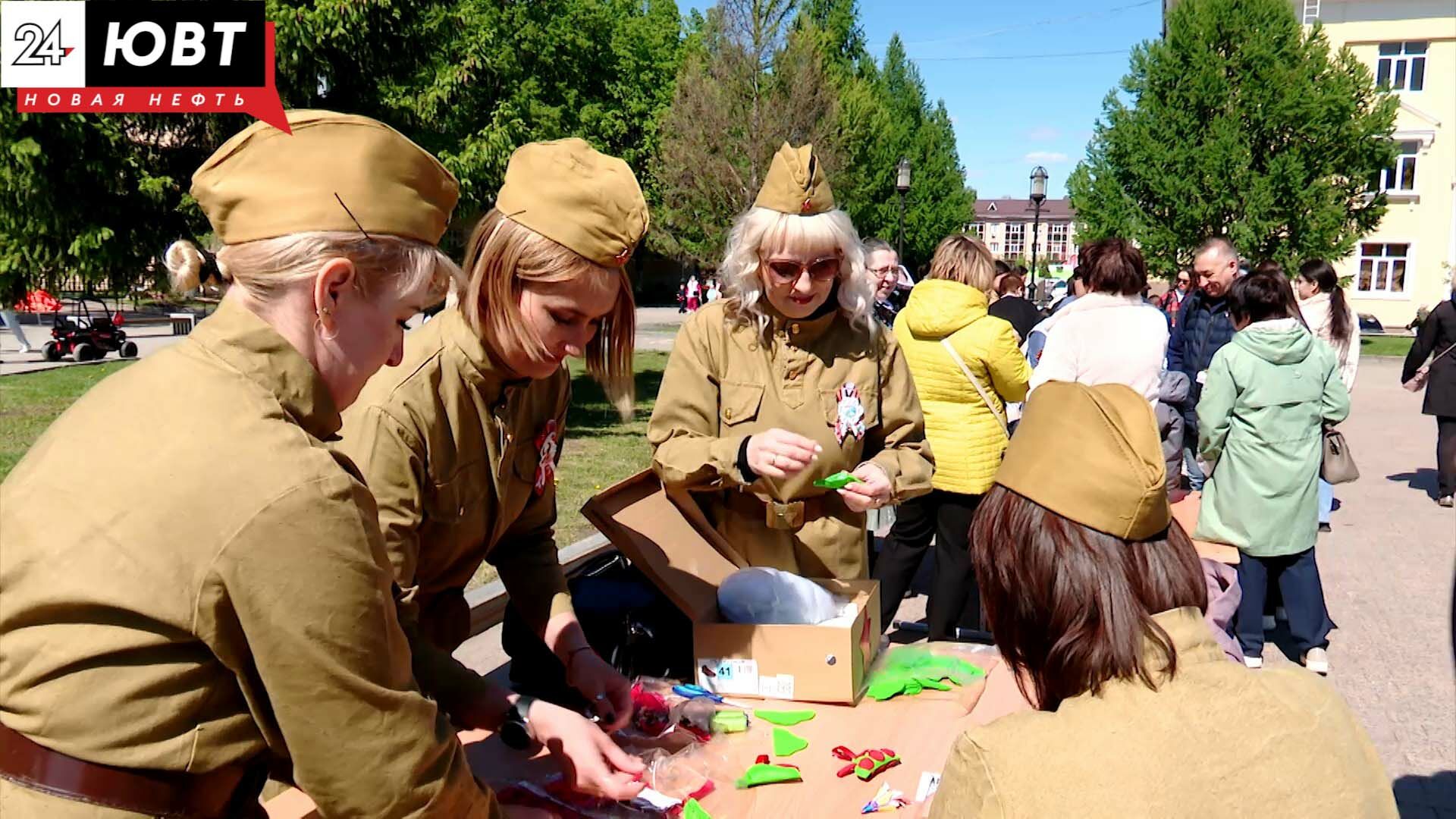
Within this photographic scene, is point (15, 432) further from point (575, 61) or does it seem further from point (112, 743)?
point (575, 61)

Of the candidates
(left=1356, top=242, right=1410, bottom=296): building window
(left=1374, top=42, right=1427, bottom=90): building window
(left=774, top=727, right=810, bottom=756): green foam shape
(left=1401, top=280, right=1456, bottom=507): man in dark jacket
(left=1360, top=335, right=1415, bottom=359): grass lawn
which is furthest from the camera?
(left=1356, top=242, right=1410, bottom=296): building window

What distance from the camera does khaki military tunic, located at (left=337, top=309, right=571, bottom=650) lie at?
1.59 metres

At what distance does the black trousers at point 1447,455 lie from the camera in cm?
790

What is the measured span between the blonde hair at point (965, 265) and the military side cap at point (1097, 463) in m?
3.49

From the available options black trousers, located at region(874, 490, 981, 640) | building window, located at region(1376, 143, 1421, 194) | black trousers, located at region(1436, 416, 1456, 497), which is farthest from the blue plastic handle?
building window, located at region(1376, 143, 1421, 194)

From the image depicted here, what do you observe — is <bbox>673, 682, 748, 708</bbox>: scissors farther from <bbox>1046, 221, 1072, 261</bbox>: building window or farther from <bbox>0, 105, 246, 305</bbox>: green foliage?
<bbox>1046, 221, 1072, 261</bbox>: building window

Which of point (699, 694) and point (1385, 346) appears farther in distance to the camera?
point (1385, 346)

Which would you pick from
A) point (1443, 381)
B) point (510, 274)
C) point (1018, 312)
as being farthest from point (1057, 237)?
point (510, 274)

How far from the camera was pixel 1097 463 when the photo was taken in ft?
4.19

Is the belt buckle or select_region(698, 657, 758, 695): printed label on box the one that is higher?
the belt buckle

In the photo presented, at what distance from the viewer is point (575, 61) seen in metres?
30.0

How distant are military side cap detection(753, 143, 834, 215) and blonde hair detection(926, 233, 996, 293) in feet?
7.27

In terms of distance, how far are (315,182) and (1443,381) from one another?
29.3 feet

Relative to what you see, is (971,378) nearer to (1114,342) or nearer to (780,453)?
(1114,342)
